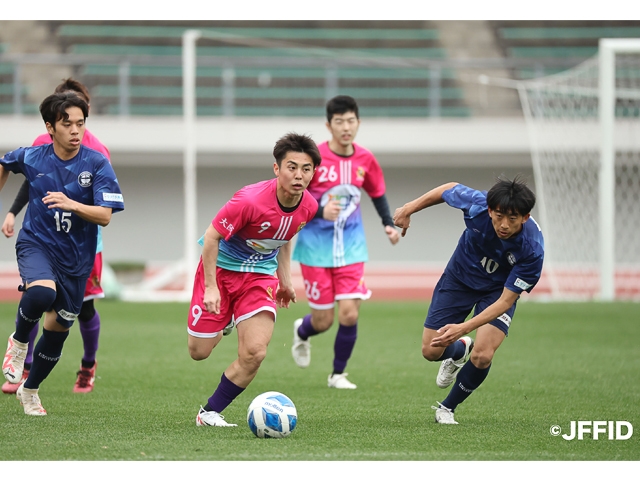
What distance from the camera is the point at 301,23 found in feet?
82.9

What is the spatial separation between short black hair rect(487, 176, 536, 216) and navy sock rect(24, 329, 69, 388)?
9.15 feet

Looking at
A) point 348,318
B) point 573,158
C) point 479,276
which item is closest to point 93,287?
point 348,318

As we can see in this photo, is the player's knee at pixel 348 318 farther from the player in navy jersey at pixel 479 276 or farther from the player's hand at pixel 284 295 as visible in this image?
the player's hand at pixel 284 295

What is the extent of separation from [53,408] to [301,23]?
20735 millimetres

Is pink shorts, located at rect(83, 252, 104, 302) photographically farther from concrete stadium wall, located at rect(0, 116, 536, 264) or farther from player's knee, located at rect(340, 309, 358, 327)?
concrete stadium wall, located at rect(0, 116, 536, 264)

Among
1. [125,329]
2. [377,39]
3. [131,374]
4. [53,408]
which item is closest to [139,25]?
[377,39]

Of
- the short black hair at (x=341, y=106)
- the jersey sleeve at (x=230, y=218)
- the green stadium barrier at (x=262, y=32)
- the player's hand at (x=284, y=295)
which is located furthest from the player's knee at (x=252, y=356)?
the green stadium barrier at (x=262, y=32)

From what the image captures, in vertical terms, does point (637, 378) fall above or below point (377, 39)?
below

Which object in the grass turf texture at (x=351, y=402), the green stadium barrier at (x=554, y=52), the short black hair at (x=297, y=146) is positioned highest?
the green stadium barrier at (x=554, y=52)

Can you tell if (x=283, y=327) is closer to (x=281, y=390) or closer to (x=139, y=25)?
(x=281, y=390)

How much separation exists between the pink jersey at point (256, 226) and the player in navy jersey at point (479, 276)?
66cm

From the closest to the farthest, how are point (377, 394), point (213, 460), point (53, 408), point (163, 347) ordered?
point (213, 460)
point (53, 408)
point (377, 394)
point (163, 347)

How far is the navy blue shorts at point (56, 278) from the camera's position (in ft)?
17.7

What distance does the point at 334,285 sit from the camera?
7.42 meters
